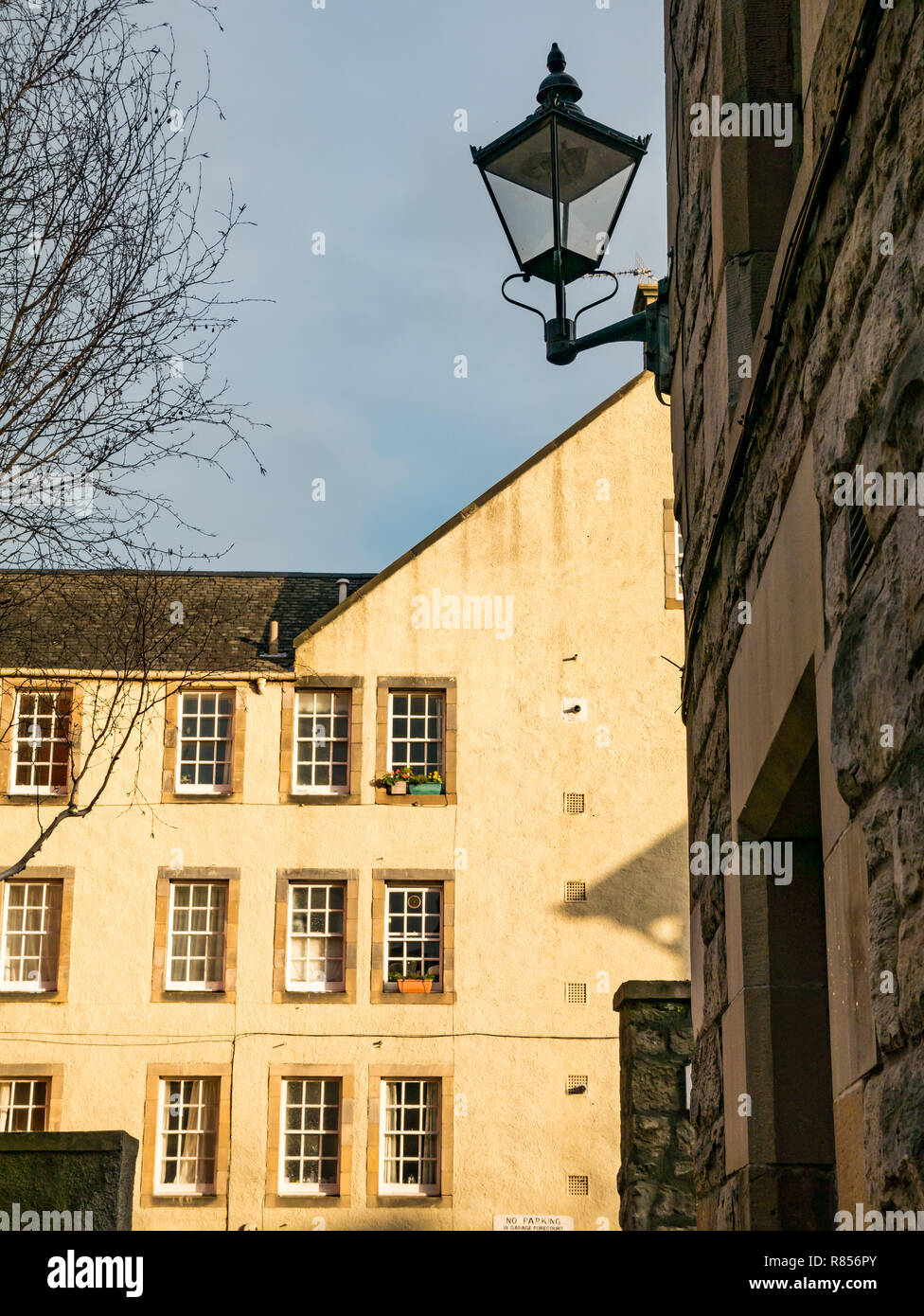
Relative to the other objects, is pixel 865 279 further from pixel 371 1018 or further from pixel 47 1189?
pixel 371 1018

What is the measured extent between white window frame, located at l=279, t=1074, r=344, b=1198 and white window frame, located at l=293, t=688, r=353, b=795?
174 inches

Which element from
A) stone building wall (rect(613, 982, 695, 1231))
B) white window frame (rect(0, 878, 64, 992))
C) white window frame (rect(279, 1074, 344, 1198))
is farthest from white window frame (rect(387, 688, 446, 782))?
stone building wall (rect(613, 982, 695, 1231))

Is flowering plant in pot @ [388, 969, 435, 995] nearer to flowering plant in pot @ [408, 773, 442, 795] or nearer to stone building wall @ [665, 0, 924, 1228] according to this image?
flowering plant in pot @ [408, 773, 442, 795]

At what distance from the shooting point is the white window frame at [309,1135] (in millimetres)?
23984

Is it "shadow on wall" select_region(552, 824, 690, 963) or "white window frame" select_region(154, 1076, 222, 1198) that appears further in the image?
"shadow on wall" select_region(552, 824, 690, 963)

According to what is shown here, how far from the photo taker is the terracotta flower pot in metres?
24.5

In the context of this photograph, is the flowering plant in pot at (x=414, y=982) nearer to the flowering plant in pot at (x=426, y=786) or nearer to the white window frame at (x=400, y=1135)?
the white window frame at (x=400, y=1135)

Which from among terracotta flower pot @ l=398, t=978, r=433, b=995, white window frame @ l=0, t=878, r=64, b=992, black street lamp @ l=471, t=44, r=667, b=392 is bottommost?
terracotta flower pot @ l=398, t=978, r=433, b=995

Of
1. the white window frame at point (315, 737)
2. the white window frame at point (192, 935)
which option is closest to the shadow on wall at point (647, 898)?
the white window frame at point (315, 737)

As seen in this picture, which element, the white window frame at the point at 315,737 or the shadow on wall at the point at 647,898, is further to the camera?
the white window frame at the point at 315,737

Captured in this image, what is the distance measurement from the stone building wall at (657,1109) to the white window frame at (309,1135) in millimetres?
15328

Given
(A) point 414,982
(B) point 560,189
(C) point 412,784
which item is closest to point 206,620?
(C) point 412,784

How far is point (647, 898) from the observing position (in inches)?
987
